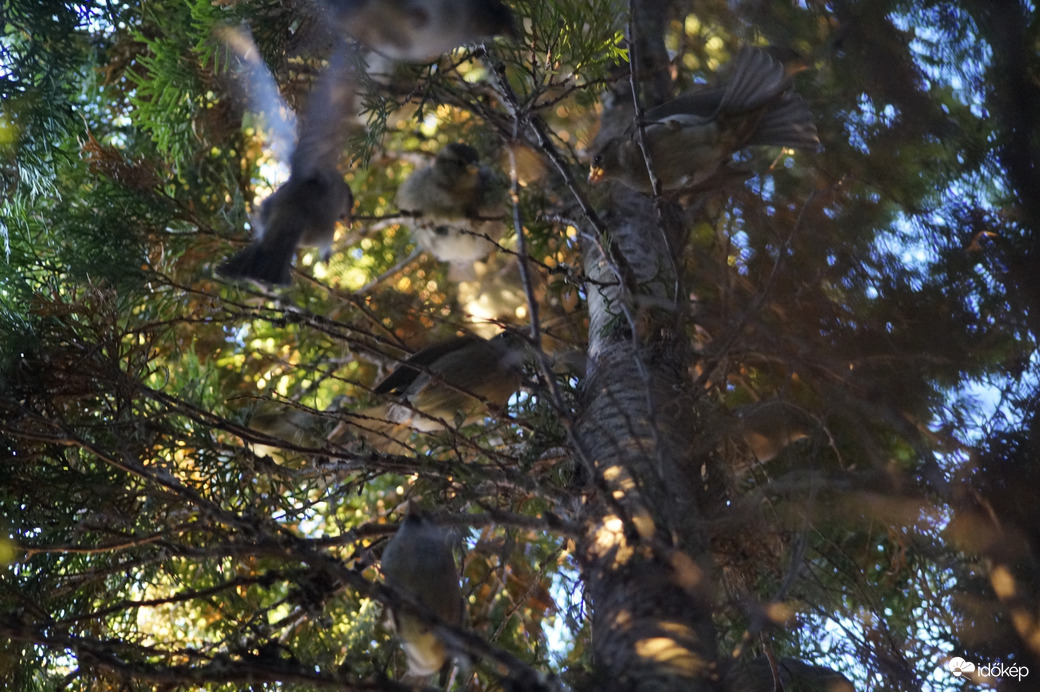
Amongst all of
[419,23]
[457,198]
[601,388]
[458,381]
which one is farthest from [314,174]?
[601,388]

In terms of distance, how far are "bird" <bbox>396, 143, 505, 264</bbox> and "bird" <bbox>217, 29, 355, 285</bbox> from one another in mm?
745

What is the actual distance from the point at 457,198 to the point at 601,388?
1399 mm

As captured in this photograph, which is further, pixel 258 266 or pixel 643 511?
pixel 258 266

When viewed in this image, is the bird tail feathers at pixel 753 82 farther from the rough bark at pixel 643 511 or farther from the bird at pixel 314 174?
the bird at pixel 314 174

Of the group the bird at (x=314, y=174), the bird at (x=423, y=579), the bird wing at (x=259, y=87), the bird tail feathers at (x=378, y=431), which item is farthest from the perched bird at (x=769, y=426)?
the bird wing at (x=259, y=87)

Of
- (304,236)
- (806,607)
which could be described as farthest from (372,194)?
(806,607)

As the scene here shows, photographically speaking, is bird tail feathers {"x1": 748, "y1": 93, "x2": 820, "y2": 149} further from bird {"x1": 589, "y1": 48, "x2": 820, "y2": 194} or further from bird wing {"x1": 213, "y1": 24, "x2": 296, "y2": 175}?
bird wing {"x1": 213, "y1": 24, "x2": 296, "y2": 175}

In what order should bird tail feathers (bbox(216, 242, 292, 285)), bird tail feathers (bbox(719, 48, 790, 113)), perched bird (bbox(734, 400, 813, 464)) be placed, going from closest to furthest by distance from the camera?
perched bird (bbox(734, 400, 813, 464))
bird tail feathers (bbox(216, 242, 292, 285))
bird tail feathers (bbox(719, 48, 790, 113))

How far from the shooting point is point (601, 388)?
2.15 m

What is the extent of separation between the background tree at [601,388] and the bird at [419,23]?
72mm

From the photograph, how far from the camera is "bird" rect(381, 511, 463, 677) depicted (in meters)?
1.52

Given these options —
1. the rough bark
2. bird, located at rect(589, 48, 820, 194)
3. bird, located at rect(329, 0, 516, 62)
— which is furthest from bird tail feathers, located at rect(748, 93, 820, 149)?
bird, located at rect(329, 0, 516, 62)

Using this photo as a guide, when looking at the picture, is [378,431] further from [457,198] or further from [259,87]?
[457,198]

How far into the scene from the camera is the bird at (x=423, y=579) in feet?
4.97
